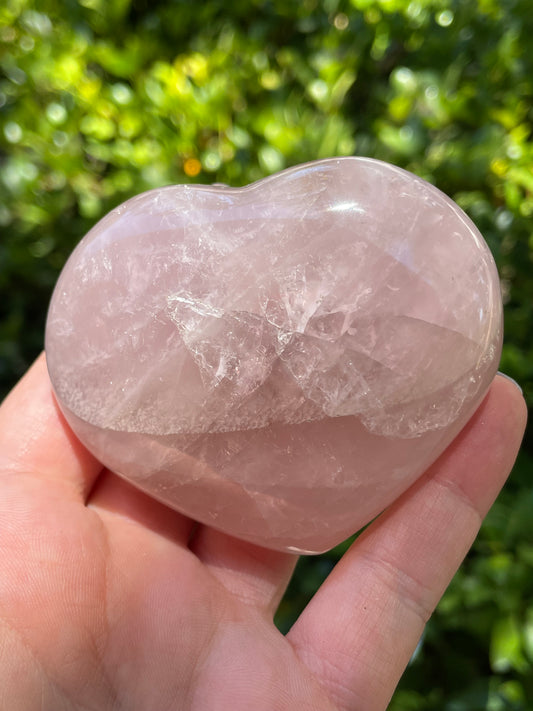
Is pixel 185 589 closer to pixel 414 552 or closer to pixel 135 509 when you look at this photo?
pixel 135 509

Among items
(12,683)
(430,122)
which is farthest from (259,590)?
(430,122)

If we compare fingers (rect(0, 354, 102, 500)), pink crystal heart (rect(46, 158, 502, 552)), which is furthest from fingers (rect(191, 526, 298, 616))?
fingers (rect(0, 354, 102, 500))

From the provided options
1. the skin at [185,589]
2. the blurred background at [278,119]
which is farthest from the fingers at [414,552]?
the blurred background at [278,119]

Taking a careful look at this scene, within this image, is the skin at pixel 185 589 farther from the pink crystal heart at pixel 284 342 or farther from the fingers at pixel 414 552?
the pink crystal heart at pixel 284 342

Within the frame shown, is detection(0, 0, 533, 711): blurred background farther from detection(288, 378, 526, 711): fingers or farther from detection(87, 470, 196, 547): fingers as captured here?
detection(87, 470, 196, 547): fingers

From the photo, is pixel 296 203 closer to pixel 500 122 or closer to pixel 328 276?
pixel 328 276

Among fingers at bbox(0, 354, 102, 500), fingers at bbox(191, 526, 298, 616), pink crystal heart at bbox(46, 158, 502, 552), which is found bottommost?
fingers at bbox(191, 526, 298, 616)

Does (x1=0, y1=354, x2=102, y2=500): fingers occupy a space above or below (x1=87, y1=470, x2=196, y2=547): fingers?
above
